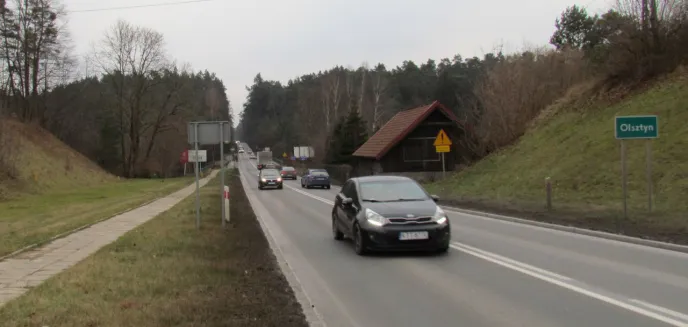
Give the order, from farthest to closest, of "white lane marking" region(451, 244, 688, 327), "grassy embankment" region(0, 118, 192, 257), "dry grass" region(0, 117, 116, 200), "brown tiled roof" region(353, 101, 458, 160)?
"brown tiled roof" region(353, 101, 458, 160) → "dry grass" region(0, 117, 116, 200) → "grassy embankment" region(0, 118, 192, 257) → "white lane marking" region(451, 244, 688, 327)

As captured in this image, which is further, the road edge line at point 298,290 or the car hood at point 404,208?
the car hood at point 404,208

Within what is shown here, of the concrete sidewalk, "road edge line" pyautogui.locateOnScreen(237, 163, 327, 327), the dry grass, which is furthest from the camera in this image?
the dry grass

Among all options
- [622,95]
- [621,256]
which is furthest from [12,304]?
[622,95]

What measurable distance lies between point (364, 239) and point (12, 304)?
18.7 ft

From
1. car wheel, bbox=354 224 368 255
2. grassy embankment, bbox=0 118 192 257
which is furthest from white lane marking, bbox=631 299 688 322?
grassy embankment, bbox=0 118 192 257

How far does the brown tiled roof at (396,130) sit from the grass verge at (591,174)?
39.6 feet

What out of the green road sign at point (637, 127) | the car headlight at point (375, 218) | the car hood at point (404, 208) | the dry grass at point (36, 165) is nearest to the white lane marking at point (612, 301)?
the car hood at point (404, 208)

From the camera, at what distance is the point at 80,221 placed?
17.2 meters

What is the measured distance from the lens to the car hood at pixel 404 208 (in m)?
10.4

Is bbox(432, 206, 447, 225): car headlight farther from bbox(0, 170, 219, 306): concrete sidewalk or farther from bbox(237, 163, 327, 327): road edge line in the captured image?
bbox(0, 170, 219, 306): concrete sidewalk

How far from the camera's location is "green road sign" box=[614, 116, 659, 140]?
14.6 metres

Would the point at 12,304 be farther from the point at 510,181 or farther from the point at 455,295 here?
the point at 510,181

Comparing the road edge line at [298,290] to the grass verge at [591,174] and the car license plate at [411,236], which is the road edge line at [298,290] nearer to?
the car license plate at [411,236]

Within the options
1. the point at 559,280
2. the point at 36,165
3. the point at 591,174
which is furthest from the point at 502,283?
the point at 36,165
